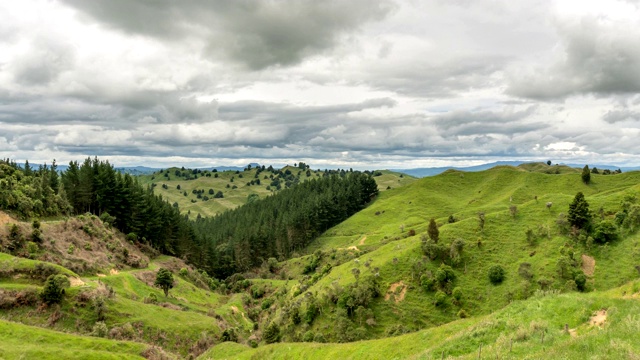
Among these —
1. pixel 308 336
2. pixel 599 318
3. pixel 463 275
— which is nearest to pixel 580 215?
pixel 463 275

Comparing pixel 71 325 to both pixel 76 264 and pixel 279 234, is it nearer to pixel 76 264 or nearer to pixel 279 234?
pixel 76 264

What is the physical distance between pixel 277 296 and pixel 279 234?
66004 mm

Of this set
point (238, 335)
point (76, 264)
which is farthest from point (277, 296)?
point (76, 264)

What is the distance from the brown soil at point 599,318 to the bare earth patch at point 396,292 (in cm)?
4110

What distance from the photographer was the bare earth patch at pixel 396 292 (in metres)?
65.4

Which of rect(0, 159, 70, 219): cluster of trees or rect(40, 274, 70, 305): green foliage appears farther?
rect(0, 159, 70, 219): cluster of trees

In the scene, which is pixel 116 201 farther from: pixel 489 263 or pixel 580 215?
pixel 580 215

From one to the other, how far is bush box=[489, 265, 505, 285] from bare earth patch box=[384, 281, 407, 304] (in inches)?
651

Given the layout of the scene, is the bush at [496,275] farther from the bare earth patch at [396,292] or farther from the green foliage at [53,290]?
the green foliage at [53,290]

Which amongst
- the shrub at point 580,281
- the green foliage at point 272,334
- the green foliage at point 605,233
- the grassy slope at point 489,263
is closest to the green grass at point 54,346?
the green foliage at point 272,334

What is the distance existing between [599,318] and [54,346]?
5127cm

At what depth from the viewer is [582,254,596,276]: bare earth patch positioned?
208ft

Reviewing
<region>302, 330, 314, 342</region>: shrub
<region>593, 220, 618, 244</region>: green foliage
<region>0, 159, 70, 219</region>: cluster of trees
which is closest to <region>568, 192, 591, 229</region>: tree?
<region>593, 220, 618, 244</region>: green foliage

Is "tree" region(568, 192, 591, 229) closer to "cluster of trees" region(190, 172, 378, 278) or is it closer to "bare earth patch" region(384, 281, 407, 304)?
"bare earth patch" region(384, 281, 407, 304)
